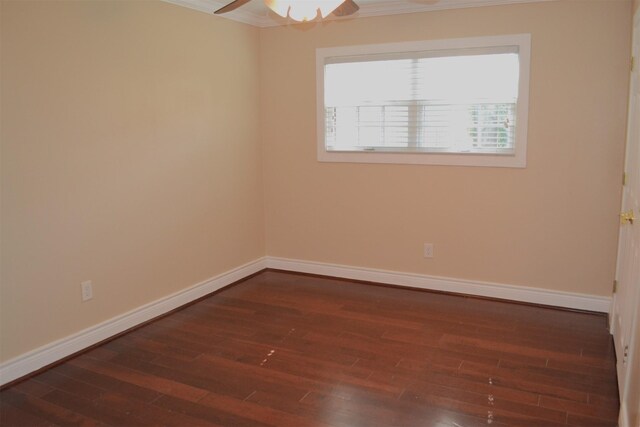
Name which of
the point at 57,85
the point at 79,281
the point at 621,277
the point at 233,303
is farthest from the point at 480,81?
the point at 79,281

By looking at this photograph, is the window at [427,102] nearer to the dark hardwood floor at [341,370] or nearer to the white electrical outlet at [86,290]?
the dark hardwood floor at [341,370]

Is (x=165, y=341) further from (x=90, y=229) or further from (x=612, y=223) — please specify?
(x=612, y=223)

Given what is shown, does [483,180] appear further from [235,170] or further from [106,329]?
[106,329]

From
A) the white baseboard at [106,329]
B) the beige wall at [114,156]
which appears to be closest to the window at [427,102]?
the beige wall at [114,156]

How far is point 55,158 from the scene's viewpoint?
3.04 m

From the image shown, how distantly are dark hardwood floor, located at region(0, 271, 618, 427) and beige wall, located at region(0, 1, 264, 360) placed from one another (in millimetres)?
402

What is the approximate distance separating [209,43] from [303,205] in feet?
5.47

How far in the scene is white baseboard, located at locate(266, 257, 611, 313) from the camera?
153 inches

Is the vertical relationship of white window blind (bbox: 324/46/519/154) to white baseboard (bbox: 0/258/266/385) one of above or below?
above

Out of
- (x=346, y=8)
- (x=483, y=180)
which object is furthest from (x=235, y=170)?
(x=346, y=8)

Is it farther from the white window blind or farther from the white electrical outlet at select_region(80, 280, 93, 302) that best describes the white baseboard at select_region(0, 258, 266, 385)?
the white window blind

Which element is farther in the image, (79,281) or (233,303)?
(233,303)

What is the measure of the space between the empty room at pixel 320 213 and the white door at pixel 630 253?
0.05 m

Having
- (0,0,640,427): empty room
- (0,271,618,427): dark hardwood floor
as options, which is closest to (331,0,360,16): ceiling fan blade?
(0,0,640,427): empty room
